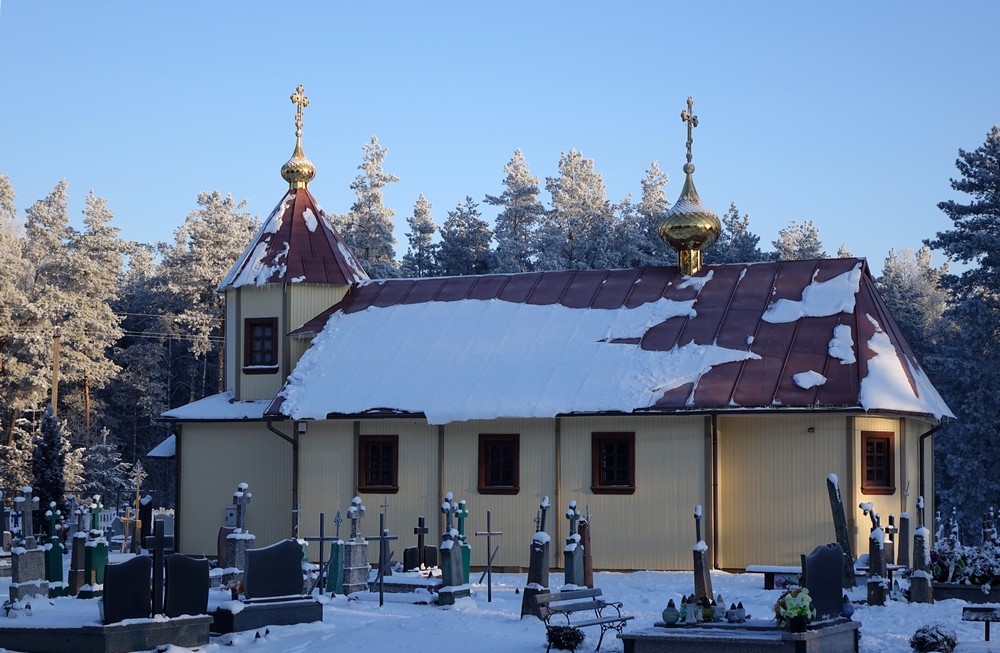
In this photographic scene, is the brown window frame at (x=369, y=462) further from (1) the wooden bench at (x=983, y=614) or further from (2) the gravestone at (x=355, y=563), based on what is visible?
(1) the wooden bench at (x=983, y=614)

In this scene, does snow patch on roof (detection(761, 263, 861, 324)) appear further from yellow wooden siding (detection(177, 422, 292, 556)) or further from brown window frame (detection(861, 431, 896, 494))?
yellow wooden siding (detection(177, 422, 292, 556))

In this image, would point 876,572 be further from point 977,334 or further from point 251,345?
point 977,334

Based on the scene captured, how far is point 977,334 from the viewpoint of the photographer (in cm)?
3922

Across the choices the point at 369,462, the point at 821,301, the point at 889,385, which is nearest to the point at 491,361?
the point at 369,462

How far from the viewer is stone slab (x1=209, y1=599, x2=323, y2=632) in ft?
53.3

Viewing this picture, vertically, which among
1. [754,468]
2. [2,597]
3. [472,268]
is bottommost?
[2,597]

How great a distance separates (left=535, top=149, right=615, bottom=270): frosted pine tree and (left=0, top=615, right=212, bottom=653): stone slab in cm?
3552

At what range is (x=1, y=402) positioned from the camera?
46375mm

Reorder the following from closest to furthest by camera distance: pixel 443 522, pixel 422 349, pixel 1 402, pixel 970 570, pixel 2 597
A: 1. pixel 970 570
2. pixel 2 597
3. pixel 443 522
4. pixel 422 349
5. pixel 1 402

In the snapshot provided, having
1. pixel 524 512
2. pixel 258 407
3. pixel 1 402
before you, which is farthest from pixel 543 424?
pixel 1 402

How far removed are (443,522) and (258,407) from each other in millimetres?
5800

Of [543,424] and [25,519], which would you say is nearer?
[25,519]

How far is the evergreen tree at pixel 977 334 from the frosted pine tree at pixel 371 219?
26.7 meters

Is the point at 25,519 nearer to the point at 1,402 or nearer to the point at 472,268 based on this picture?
the point at 1,402
